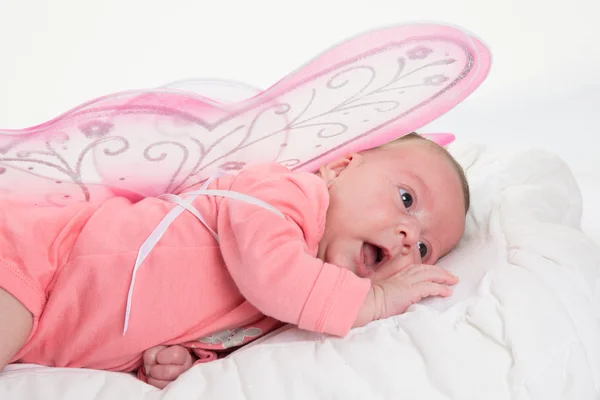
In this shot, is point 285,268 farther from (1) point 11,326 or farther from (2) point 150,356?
(1) point 11,326

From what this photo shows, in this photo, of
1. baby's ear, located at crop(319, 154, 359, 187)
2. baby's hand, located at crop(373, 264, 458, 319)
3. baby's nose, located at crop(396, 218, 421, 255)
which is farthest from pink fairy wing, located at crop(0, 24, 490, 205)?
baby's hand, located at crop(373, 264, 458, 319)

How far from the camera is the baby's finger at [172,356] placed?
119cm

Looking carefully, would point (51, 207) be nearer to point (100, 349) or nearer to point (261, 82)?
point (100, 349)

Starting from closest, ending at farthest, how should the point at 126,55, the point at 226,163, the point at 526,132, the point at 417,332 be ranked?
the point at 417,332, the point at 226,163, the point at 526,132, the point at 126,55

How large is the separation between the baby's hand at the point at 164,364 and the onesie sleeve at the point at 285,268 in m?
0.17

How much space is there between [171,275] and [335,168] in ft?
1.30

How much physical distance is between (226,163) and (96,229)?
258 mm

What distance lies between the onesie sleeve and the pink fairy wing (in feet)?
0.40

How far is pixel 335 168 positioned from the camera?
4.57 feet

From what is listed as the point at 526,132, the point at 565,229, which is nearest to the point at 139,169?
the point at 565,229

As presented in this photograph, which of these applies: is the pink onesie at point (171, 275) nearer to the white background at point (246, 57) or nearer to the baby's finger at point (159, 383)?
the baby's finger at point (159, 383)

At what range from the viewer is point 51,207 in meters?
1.22

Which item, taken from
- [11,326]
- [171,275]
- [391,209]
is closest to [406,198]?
[391,209]

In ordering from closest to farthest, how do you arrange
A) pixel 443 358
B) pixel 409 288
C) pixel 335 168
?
1. pixel 443 358
2. pixel 409 288
3. pixel 335 168
